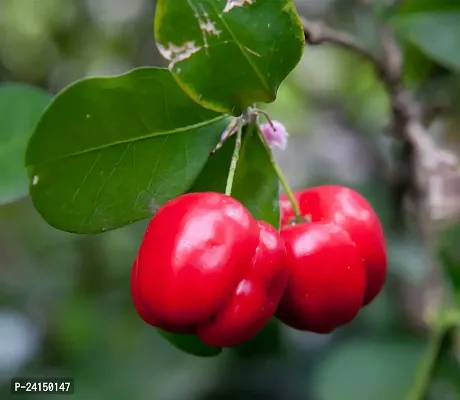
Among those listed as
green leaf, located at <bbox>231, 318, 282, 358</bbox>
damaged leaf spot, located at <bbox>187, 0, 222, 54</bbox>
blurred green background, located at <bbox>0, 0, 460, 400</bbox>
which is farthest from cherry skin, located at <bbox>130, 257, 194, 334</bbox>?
green leaf, located at <bbox>231, 318, 282, 358</bbox>

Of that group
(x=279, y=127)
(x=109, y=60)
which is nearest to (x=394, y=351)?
(x=279, y=127)

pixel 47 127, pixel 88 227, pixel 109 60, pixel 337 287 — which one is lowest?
pixel 109 60

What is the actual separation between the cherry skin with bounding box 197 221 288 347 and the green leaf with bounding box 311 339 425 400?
2.58ft

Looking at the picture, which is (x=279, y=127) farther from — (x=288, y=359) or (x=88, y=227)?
(x=288, y=359)

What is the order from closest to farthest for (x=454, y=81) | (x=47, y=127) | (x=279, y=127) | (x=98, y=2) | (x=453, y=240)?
(x=47, y=127)
(x=279, y=127)
(x=453, y=240)
(x=454, y=81)
(x=98, y=2)

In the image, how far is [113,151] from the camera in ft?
2.21

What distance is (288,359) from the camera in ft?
5.83

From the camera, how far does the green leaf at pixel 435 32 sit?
121 cm

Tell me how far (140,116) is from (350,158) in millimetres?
1752

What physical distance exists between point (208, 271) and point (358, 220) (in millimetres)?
212

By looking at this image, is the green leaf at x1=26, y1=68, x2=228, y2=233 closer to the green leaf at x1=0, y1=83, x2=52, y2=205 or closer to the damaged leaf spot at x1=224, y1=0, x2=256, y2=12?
the damaged leaf spot at x1=224, y1=0, x2=256, y2=12

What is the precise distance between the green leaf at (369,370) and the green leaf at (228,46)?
882 millimetres

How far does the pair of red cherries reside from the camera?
2.00 ft

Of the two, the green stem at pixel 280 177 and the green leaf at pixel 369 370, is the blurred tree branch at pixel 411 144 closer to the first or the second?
the green leaf at pixel 369 370
